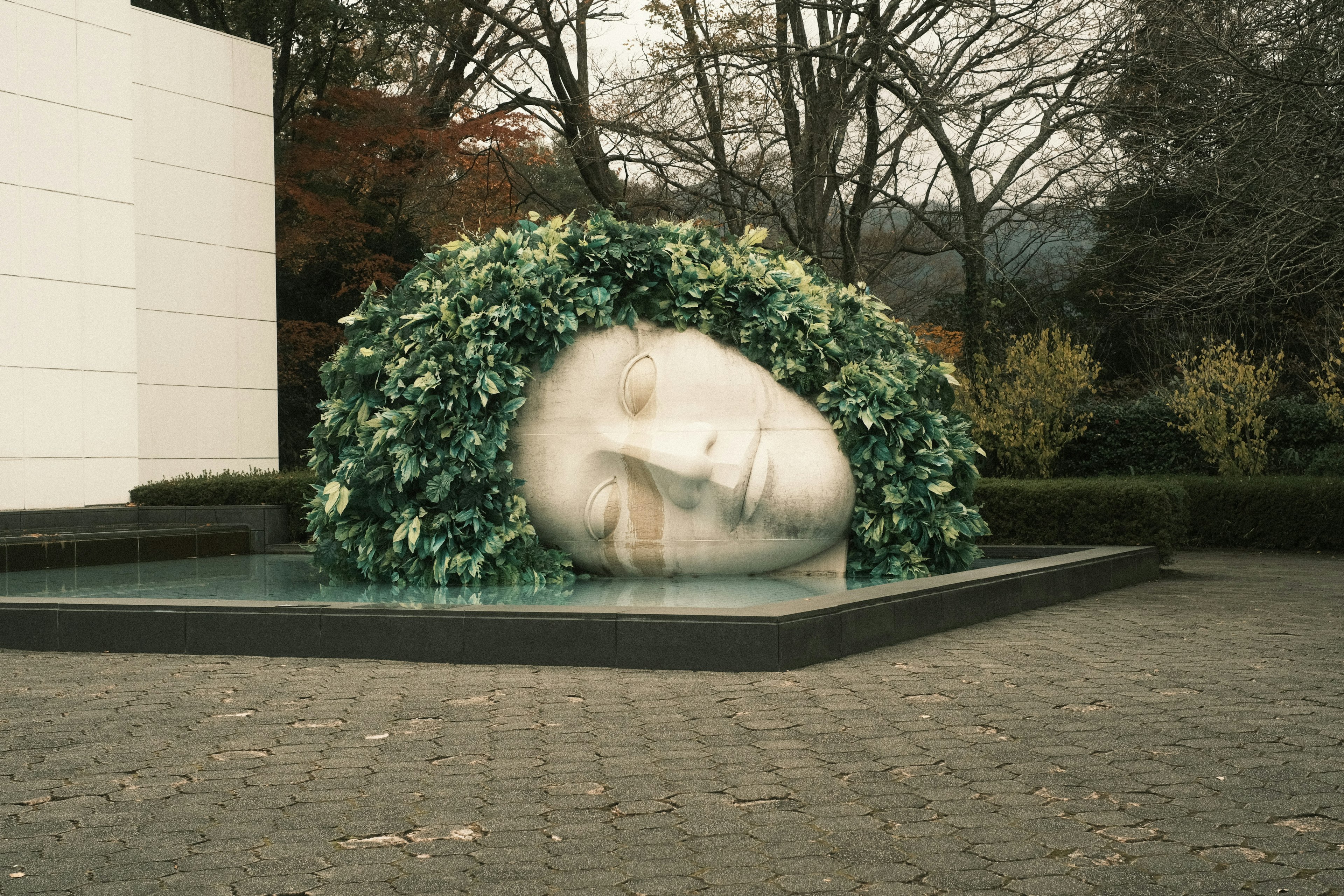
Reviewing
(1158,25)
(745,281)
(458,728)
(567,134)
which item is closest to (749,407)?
(745,281)

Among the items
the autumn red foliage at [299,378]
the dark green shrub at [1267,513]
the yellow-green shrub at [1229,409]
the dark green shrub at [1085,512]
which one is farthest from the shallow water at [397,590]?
the autumn red foliage at [299,378]

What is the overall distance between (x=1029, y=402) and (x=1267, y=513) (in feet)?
11.8

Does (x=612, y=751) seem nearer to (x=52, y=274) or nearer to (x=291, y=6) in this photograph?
(x=52, y=274)

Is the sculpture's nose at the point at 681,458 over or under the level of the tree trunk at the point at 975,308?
under

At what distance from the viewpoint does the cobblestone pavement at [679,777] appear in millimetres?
3898

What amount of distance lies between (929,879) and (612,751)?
183cm

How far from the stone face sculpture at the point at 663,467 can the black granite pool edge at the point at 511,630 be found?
107cm

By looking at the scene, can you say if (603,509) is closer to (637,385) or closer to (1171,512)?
(637,385)

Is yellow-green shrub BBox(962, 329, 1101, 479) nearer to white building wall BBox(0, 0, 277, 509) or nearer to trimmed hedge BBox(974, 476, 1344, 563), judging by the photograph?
trimmed hedge BBox(974, 476, 1344, 563)

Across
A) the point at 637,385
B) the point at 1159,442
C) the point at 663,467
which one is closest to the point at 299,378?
the point at 1159,442

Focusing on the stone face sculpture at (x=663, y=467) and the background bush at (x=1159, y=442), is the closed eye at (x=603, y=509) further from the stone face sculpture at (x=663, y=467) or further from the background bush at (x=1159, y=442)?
the background bush at (x=1159, y=442)

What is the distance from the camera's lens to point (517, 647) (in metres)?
7.48

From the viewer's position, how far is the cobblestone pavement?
390 cm

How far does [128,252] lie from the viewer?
17.5 metres
